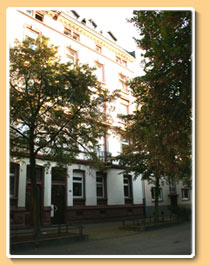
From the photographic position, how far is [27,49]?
6.36 meters

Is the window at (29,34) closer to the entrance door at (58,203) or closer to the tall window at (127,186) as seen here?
the entrance door at (58,203)

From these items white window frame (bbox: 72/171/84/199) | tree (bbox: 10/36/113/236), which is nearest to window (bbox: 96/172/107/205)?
white window frame (bbox: 72/171/84/199)

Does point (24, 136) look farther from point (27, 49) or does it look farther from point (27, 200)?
point (27, 200)

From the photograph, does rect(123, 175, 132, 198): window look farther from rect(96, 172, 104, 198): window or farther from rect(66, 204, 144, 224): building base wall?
rect(96, 172, 104, 198): window

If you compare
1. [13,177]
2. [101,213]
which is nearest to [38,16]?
[13,177]

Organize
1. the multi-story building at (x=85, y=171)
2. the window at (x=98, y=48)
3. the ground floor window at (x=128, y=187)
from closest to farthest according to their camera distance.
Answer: the multi-story building at (x=85, y=171), the window at (x=98, y=48), the ground floor window at (x=128, y=187)

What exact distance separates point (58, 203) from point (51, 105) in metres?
6.54

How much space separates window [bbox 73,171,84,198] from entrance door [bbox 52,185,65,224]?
0.75 meters

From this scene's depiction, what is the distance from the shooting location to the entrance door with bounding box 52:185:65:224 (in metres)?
11.7

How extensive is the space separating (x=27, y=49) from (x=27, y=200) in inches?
227

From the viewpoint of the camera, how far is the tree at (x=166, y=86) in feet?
16.1

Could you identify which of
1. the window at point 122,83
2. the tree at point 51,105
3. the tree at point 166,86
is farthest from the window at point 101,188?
the tree at point 166,86

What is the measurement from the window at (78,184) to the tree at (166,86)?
7.29m

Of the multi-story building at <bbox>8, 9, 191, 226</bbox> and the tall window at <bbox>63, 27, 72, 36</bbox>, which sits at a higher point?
the tall window at <bbox>63, 27, 72, 36</bbox>
